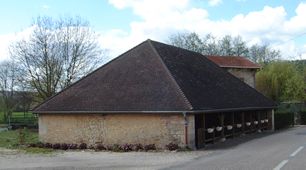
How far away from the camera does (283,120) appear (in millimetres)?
44625

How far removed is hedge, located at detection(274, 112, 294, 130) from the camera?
1684 inches

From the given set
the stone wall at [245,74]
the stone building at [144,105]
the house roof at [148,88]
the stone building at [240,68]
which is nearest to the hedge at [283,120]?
the stone building at [240,68]

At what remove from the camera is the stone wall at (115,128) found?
77.9 ft

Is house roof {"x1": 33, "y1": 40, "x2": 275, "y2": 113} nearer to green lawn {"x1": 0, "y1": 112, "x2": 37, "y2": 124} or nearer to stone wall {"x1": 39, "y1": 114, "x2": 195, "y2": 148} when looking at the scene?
stone wall {"x1": 39, "y1": 114, "x2": 195, "y2": 148}

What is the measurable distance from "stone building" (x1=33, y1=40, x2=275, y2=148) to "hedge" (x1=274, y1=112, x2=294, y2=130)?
11785mm

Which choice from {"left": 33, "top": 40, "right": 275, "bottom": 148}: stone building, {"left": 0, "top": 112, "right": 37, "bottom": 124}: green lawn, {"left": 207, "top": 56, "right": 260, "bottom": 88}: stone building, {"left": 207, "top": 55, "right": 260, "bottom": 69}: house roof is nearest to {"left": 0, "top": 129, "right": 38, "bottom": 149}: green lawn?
{"left": 33, "top": 40, "right": 275, "bottom": 148}: stone building

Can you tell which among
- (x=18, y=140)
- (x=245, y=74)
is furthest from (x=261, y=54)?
(x=18, y=140)

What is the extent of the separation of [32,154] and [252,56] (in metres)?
61.0

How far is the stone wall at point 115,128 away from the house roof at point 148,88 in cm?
51

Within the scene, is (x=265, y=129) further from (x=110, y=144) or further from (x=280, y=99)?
(x=280, y=99)

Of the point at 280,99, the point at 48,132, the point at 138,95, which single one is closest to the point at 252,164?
the point at 138,95

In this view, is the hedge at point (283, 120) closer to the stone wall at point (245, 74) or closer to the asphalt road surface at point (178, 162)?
the stone wall at point (245, 74)

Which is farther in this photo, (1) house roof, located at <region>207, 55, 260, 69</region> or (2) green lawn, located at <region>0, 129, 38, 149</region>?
(1) house roof, located at <region>207, 55, 260, 69</region>

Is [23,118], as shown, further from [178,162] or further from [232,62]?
[178,162]
